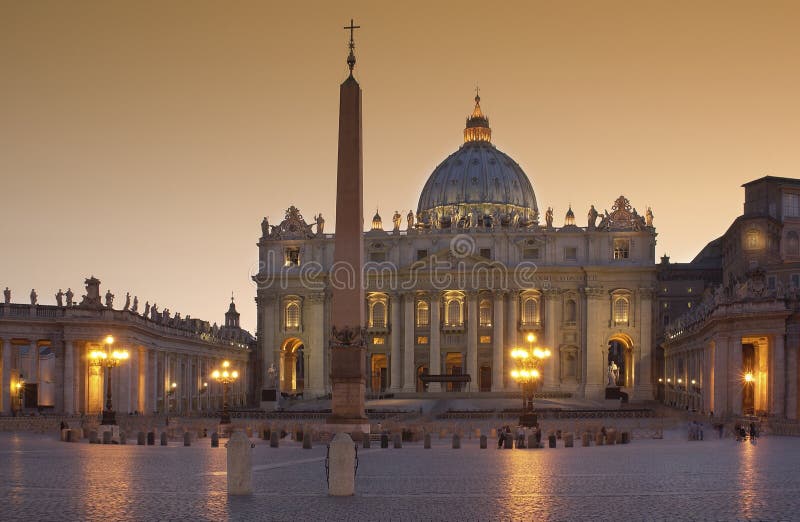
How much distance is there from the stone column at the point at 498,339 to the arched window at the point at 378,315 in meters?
11.1

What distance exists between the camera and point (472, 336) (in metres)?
110

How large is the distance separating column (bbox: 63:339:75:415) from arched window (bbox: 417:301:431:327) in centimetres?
5080

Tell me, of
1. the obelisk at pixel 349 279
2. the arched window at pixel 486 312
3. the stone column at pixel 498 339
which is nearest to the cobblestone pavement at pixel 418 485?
the obelisk at pixel 349 279

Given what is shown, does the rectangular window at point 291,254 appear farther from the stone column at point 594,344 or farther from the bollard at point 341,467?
the bollard at point 341,467

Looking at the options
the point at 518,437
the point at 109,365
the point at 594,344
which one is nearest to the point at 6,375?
the point at 109,365

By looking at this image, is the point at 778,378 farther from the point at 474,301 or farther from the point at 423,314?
the point at 423,314

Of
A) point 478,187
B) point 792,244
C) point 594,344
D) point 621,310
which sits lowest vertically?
point 594,344

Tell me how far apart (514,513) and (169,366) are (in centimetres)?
6511

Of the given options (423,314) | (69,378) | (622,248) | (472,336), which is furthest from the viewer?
(423,314)

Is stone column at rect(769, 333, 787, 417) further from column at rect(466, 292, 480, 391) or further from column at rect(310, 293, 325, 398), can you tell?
column at rect(310, 293, 325, 398)

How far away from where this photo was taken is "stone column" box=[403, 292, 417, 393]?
110312mm

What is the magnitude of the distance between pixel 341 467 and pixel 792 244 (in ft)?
230

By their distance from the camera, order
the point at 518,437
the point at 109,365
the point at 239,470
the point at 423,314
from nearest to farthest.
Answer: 1. the point at 239,470
2. the point at 518,437
3. the point at 109,365
4. the point at 423,314

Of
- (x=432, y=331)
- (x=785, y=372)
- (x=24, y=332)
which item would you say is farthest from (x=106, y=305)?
(x=432, y=331)
